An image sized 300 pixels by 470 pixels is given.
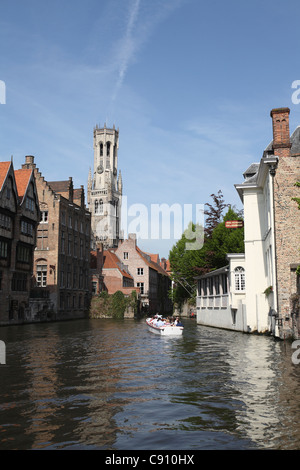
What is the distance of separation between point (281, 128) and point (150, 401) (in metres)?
20.5

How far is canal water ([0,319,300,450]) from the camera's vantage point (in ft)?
25.1

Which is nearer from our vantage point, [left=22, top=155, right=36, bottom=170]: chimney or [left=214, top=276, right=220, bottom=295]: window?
[left=214, top=276, right=220, bottom=295]: window

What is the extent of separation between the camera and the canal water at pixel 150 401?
301 inches

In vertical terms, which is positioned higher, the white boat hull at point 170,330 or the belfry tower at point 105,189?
the belfry tower at point 105,189

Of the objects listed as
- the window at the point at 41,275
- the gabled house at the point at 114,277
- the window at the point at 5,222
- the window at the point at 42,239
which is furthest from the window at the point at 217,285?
the gabled house at the point at 114,277

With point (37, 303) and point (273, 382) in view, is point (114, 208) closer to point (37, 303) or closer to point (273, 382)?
point (37, 303)

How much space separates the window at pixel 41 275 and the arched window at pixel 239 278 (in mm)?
29179

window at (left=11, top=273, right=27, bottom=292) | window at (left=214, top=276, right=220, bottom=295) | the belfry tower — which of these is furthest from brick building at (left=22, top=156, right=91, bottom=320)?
the belfry tower

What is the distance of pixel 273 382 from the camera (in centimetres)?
1253

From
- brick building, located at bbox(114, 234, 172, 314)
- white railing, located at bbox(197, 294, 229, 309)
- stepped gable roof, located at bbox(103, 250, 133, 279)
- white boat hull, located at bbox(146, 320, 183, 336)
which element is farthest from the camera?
brick building, located at bbox(114, 234, 172, 314)

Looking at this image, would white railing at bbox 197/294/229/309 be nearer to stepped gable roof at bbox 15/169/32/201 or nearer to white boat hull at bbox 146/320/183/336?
white boat hull at bbox 146/320/183/336

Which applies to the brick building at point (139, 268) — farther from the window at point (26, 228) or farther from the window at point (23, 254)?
the window at point (26, 228)
